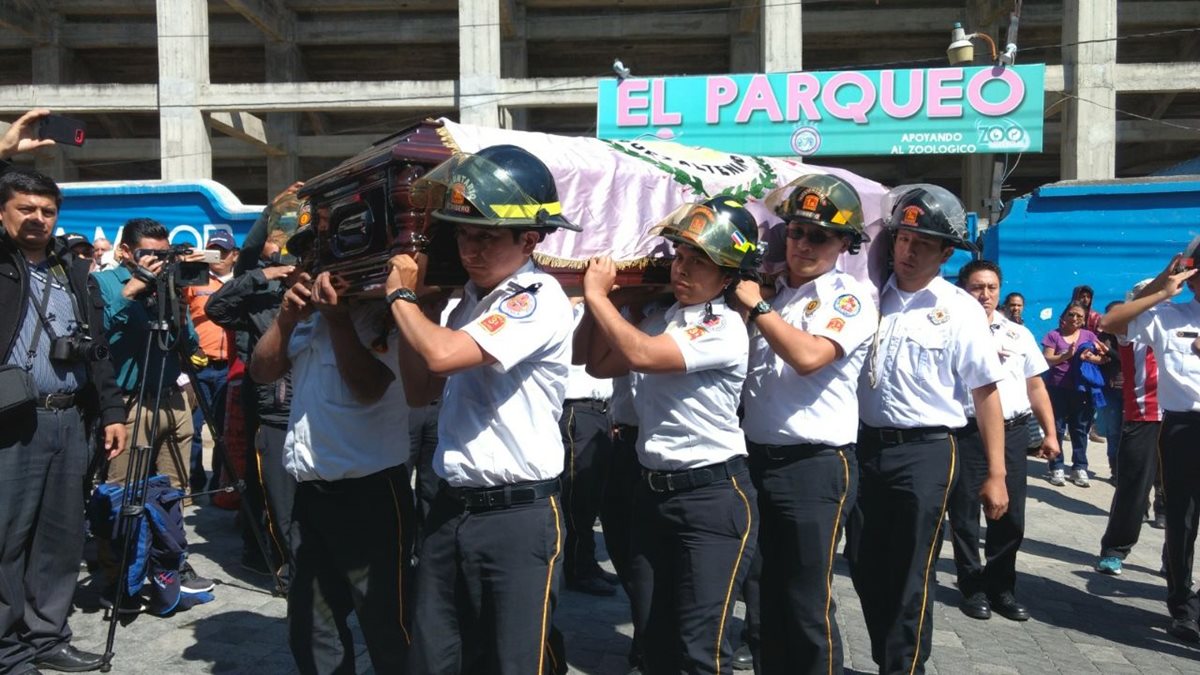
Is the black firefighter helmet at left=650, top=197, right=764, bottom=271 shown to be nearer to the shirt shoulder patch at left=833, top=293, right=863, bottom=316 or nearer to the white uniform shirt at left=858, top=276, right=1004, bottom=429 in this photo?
the shirt shoulder patch at left=833, top=293, right=863, bottom=316

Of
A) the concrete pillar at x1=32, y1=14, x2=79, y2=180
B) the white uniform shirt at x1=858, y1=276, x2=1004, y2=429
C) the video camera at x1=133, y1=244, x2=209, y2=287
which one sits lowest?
the white uniform shirt at x1=858, y1=276, x2=1004, y2=429

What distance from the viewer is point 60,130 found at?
4.18 meters

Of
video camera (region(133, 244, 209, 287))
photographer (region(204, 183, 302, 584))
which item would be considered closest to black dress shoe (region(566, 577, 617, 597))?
photographer (region(204, 183, 302, 584))

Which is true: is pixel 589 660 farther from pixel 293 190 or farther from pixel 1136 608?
pixel 1136 608

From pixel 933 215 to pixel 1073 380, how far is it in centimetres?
666

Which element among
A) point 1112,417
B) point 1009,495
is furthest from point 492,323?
point 1112,417

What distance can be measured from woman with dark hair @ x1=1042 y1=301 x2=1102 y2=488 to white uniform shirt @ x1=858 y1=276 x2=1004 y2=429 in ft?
20.0

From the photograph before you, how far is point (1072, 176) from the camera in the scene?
16719 millimetres

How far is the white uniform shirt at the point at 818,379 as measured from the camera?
3.65 m

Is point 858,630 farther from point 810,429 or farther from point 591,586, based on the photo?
point 810,429

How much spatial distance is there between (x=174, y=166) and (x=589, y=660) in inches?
621

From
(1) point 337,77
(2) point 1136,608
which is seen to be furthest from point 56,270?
(1) point 337,77

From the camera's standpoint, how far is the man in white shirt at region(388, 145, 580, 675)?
2.87m

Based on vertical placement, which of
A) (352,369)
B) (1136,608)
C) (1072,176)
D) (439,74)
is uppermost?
(439,74)
